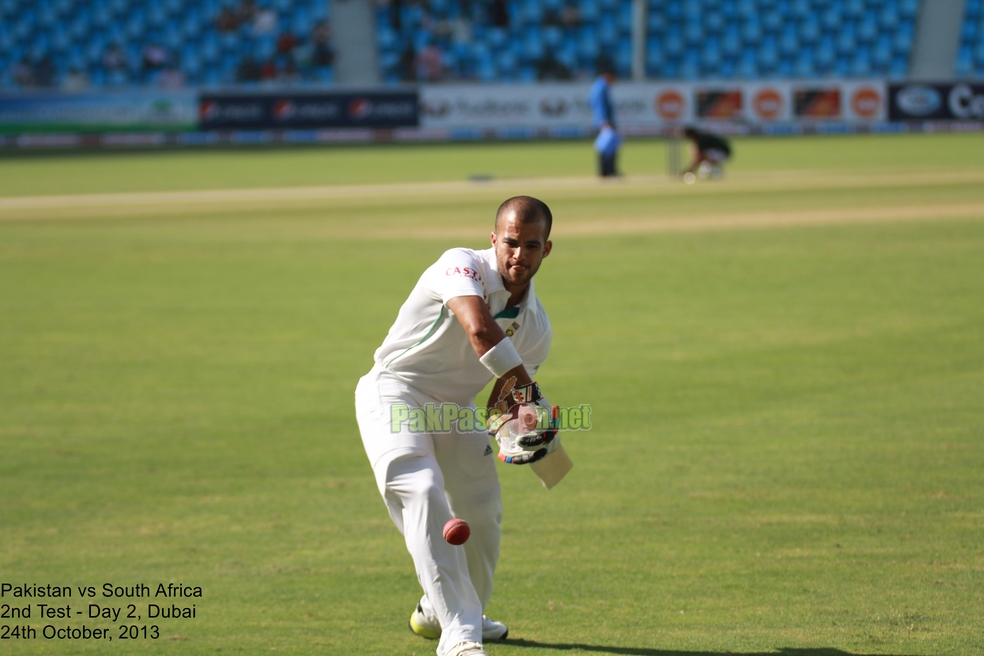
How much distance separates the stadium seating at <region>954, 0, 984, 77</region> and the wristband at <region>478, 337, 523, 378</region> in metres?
51.5

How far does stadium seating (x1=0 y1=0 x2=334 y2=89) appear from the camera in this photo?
48.1 m

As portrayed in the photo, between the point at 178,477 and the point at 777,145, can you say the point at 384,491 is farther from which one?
the point at 777,145

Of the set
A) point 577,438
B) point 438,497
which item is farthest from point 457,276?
point 577,438

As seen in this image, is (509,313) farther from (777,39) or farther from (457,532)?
(777,39)

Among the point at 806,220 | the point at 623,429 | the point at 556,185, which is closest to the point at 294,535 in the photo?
the point at 623,429

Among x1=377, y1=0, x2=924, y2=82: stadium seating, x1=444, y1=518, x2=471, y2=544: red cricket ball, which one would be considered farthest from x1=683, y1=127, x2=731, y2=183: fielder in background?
x1=444, y1=518, x2=471, y2=544: red cricket ball

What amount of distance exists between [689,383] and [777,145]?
32.4 metres

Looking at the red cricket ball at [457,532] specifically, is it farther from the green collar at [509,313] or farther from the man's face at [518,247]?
the man's face at [518,247]

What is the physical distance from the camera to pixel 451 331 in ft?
14.6

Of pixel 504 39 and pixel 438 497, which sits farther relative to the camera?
pixel 504 39

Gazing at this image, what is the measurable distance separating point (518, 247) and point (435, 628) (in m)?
1.72

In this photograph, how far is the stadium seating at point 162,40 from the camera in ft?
158

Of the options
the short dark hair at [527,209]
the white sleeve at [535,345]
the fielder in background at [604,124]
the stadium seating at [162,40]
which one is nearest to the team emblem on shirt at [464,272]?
the short dark hair at [527,209]

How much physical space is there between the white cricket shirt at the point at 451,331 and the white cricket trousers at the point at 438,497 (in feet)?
0.27
